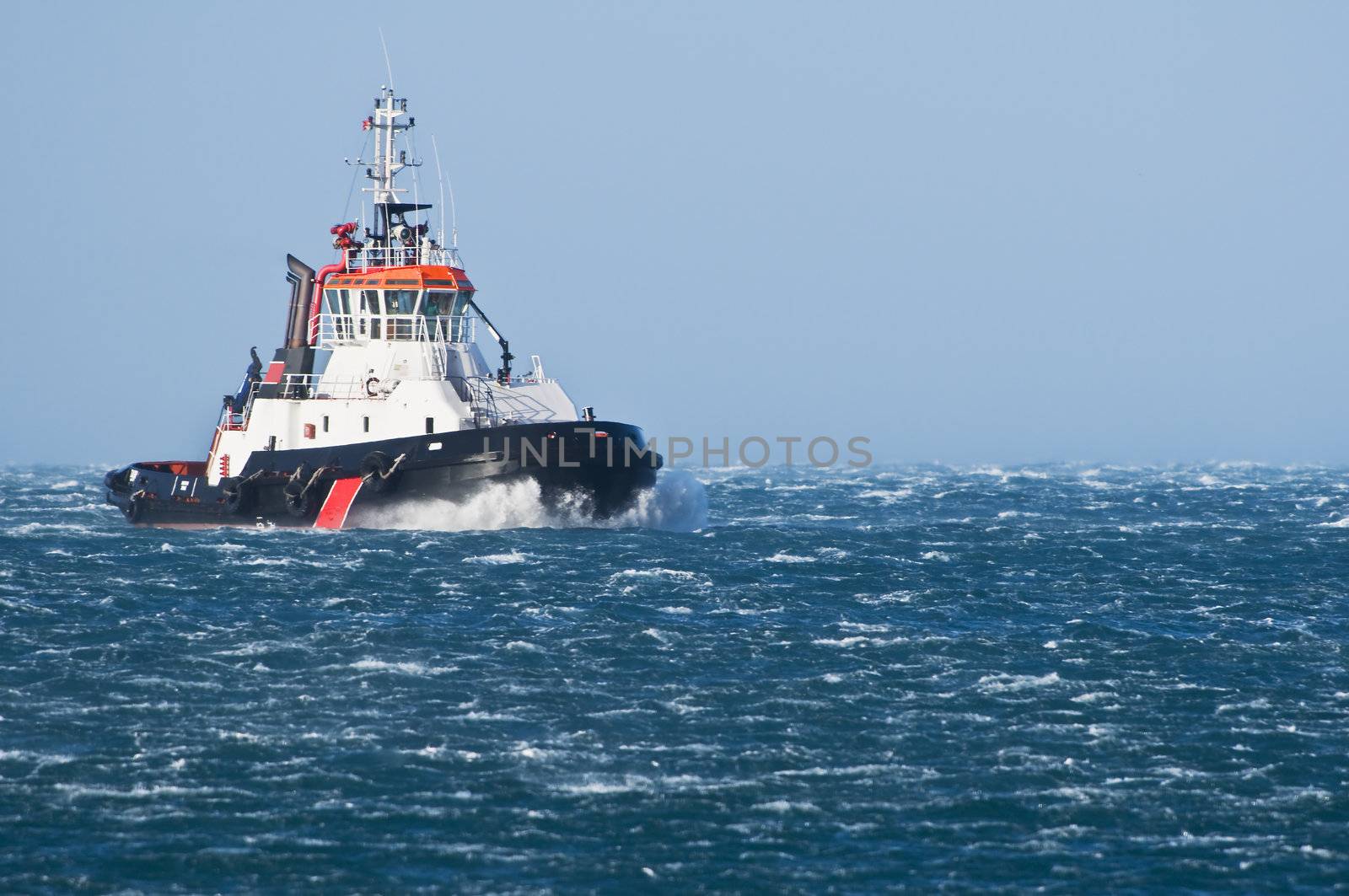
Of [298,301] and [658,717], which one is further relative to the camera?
[298,301]

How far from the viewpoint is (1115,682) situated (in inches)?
1204

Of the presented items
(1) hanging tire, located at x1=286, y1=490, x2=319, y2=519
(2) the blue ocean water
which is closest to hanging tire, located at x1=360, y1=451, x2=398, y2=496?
(2) the blue ocean water

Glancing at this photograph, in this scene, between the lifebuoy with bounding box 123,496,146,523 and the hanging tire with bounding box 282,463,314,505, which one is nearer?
the hanging tire with bounding box 282,463,314,505

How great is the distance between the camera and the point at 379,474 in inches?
1983

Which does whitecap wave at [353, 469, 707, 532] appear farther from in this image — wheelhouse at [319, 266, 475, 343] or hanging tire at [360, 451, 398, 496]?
wheelhouse at [319, 266, 475, 343]

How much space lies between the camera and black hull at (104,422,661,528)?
4972 centimetres

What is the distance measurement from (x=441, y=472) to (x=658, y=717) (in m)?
23.8

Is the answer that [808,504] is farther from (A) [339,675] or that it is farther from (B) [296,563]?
(A) [339,675]

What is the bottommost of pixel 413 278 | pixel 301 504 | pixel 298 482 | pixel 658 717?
pixel 658 717

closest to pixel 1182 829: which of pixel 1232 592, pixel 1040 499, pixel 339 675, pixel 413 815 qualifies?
pixel 413 815

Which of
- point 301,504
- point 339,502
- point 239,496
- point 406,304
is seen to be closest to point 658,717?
point 339,502

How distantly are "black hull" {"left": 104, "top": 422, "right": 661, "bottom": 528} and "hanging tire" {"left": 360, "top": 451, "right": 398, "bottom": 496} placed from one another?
0.09 ft

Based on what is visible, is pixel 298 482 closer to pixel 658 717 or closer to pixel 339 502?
pixel 339 502

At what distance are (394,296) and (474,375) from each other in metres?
3.94
